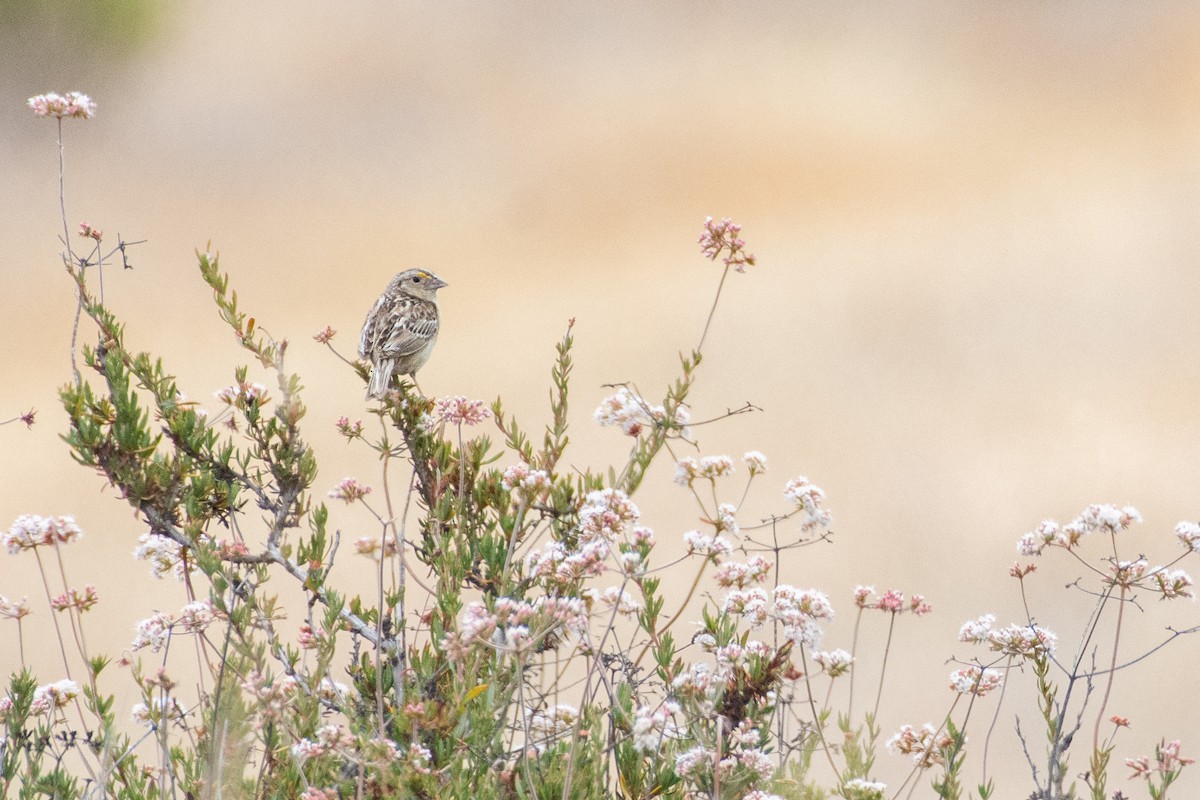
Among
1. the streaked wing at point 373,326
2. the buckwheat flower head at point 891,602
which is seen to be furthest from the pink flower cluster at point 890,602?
A: the streaked wing at point 373,326

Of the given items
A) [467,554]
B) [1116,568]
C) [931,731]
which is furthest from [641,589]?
[1116,568]

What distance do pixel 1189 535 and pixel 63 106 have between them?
3188 millimetres

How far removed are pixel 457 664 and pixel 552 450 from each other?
2.83ft

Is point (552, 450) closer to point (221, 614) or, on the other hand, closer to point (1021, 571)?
point (221, 614)

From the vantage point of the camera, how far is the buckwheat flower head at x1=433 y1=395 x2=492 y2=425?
10.7 ft

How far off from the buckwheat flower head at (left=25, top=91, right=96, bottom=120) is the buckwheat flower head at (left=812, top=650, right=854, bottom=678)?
2.44 metres

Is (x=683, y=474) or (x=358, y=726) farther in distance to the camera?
(x=683, y=474)

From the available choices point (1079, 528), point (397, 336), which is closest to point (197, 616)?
point (397, 336)

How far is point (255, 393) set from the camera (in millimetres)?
3238

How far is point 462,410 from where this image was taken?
10.7 feet

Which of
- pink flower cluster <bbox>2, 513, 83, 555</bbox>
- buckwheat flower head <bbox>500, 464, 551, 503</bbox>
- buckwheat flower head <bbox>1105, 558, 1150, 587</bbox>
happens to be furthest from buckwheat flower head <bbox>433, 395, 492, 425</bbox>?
buckwheat flower head <bbox>1105, 558, 1150, 587</bbox>

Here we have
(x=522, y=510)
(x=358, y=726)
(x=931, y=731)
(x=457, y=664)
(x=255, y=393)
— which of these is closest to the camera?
(x=358, y=726)

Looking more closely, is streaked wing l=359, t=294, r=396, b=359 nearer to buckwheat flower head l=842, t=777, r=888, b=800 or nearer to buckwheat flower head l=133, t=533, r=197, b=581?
buckwheat flower head l=133, t=533, r=197, b=581

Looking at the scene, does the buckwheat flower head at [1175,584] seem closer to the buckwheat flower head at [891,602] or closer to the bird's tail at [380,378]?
the buckwheat flower head at [891,602]
